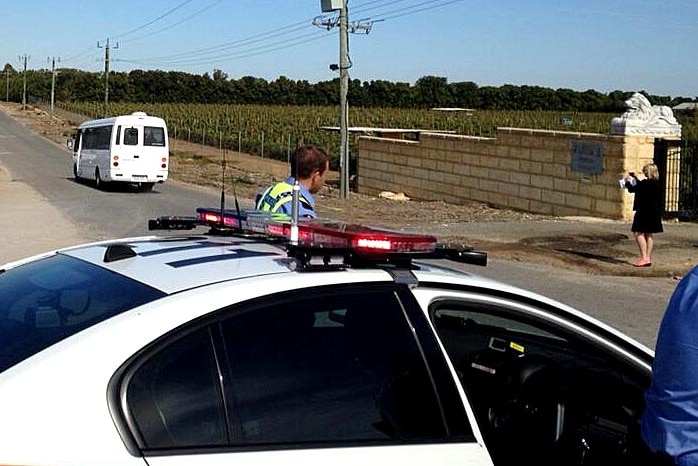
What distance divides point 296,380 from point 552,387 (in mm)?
1063

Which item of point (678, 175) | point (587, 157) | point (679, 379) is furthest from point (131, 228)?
point (679, 379)

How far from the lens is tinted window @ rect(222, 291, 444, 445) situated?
8.74 feet

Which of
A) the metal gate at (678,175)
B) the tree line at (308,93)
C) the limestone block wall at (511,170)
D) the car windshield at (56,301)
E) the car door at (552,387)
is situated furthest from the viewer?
the tree line at (308,93)

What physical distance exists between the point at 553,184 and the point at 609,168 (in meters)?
2.47

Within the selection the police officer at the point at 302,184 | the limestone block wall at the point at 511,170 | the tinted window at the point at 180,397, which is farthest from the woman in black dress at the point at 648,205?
the tinted window at the point at 180,397

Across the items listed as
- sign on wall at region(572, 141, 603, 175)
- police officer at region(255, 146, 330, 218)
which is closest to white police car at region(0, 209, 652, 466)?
police officer at region(255, 146, 330, 218)

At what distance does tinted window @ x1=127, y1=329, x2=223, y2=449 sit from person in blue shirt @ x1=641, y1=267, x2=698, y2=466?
1171 mm

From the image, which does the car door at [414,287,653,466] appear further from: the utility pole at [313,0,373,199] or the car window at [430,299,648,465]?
the utility pole at [313,0,373,199]

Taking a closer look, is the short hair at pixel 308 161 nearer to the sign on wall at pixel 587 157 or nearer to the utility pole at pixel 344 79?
the sign on wall at pixel 587 157

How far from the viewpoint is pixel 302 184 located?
6.02 m

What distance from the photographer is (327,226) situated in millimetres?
3500

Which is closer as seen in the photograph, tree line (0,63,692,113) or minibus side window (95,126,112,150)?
minibus side window (95,126,112,150)

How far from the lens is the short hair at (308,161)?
228 inches

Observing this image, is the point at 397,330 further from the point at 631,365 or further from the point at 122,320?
the point at 631,365
